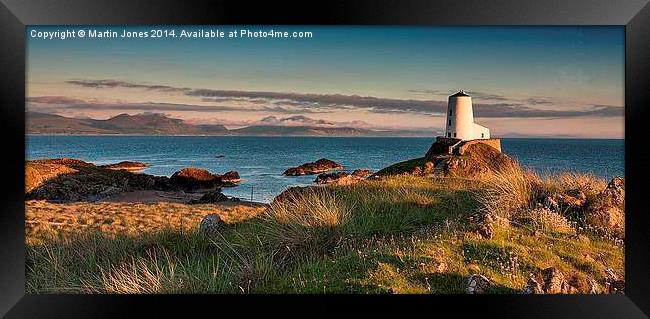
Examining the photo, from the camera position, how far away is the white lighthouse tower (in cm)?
492

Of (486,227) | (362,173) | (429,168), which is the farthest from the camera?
(429,168)

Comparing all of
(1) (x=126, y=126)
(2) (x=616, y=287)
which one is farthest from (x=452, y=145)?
(1) (x=126, y=126)

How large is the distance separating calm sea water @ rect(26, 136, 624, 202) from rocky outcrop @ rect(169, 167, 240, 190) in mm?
54

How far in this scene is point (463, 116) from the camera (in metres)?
4.96

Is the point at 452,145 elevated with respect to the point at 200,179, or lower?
elevated

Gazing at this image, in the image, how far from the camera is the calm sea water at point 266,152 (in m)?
4.97

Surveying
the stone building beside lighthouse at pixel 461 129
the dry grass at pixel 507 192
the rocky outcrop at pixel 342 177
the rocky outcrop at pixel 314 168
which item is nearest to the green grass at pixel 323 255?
the rocky outcrop at pixel 342 177

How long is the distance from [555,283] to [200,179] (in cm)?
333

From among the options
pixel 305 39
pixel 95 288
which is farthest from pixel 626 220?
pixel 95 288

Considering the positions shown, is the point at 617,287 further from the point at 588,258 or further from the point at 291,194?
the point at 291,194
